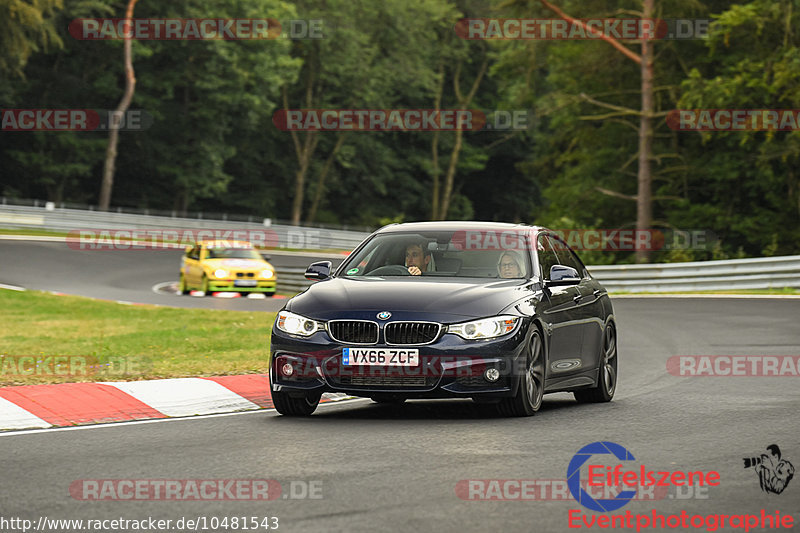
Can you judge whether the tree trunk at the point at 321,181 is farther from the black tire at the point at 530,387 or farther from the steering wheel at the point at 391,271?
the black tire at the point at 530,387

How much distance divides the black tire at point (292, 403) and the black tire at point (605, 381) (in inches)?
107

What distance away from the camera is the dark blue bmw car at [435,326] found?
1034 centimetres

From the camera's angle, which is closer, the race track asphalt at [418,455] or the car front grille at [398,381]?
the race track asphalt at [418,455]

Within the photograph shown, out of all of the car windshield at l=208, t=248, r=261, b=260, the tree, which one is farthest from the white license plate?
the tree

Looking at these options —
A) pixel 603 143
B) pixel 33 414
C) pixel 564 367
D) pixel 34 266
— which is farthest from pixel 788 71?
pixel 33 414

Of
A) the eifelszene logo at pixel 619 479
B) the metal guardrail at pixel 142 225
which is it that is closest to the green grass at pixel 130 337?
the eifelszene logo at pixel 619 479

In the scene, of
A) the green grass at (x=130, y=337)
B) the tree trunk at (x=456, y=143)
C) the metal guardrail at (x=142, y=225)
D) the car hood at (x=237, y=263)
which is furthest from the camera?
the tree trunk at (x=456, y=143)

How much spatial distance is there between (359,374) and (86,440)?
6.83ft

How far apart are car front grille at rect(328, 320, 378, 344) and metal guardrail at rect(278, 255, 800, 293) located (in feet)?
68.9

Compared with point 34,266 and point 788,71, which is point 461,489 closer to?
point 788,71

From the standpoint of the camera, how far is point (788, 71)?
38062 millimetres

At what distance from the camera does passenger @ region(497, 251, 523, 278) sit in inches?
455

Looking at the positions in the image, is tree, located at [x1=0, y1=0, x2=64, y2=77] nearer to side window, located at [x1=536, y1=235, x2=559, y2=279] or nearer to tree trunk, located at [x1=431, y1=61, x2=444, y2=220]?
tree trunk, located at [x1=431, y1=61, x2=444, y2=220]

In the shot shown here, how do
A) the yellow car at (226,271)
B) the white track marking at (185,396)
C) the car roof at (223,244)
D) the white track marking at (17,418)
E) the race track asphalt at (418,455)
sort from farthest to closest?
the car roof at (223,244) → the yellow car at (226,271) → the white track marking at (185,396) → the white track marking at (17,418) → the race track asphalt at (418,455)
